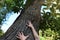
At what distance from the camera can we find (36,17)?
7.23 metres

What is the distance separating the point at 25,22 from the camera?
6.86m

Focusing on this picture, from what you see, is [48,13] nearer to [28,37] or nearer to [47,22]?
[47,22]

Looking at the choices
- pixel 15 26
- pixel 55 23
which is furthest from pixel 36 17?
pixel 55 23

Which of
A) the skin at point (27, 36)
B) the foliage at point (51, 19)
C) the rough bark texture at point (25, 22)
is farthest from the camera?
the foliage at point (51, 19)

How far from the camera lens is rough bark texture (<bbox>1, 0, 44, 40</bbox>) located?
6502 mm

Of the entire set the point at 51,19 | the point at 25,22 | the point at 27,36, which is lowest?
the point at 27,36

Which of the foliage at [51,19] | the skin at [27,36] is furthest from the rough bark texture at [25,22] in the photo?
the foliage at [51,19]

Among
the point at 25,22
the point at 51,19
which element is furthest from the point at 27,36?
the point at 51,19

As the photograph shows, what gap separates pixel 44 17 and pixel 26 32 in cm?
257

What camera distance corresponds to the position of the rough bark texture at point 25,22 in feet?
21.3

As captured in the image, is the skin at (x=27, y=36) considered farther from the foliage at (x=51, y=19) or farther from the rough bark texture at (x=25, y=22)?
the foliage at (x=51, y=19)

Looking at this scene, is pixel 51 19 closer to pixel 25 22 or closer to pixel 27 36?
pixel 25 22

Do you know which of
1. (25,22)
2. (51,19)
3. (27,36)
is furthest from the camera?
(51,19)

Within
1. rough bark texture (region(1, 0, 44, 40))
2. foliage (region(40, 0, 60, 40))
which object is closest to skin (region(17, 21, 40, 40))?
rough bark texture (region(1, 0, 44, 40))
